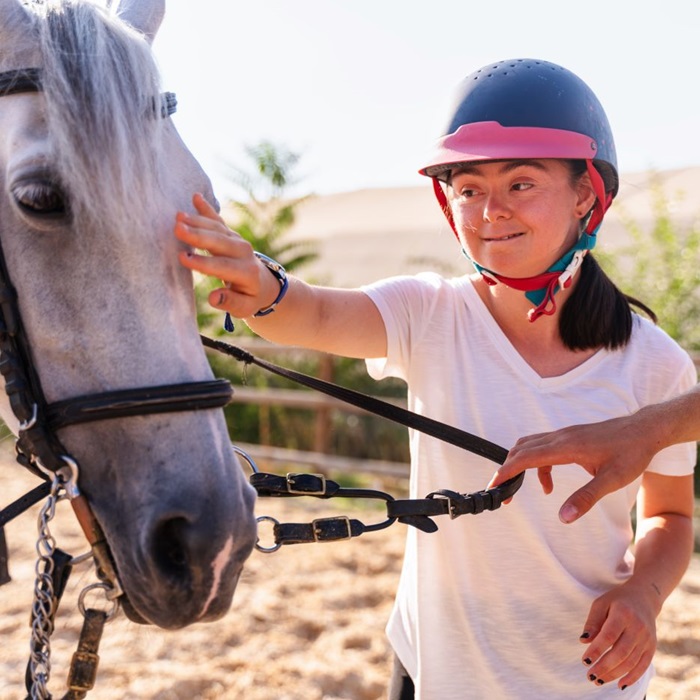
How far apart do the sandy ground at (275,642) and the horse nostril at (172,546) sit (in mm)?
1884

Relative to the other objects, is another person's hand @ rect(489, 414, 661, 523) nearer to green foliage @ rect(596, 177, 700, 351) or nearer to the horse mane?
the horse mane

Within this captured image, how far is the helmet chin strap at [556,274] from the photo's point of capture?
6.96 ft

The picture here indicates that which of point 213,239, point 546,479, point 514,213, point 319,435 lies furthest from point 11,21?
point 319,435

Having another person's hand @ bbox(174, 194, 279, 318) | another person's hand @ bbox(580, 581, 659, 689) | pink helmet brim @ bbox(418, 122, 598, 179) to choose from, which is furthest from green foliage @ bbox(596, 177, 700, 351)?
another person's hand @ bbox(174, 194, 279, 318)

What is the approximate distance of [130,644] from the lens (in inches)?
165

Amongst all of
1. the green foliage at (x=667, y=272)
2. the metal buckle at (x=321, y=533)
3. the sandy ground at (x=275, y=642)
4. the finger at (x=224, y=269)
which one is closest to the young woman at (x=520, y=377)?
the finger at (x=224, y=269)

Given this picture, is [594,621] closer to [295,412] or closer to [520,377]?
[520,377]

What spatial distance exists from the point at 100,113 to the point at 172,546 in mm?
855

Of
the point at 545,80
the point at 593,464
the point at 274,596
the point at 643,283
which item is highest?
the point at 545,80

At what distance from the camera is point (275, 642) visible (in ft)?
14.1

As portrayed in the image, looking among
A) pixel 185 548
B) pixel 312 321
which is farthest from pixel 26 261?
pixel 312 321

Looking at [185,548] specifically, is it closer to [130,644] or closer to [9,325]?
[9,325]

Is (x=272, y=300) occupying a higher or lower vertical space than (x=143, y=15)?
lower

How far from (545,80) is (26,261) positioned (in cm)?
153
